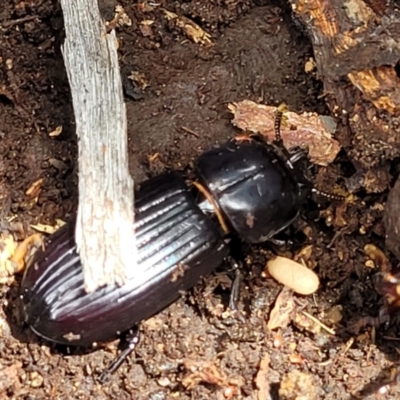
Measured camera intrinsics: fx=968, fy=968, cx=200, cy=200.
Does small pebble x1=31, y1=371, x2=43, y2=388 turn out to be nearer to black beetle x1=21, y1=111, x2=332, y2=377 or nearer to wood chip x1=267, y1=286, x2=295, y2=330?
black beetle x1=21, y1=111, x2=332, y2=377

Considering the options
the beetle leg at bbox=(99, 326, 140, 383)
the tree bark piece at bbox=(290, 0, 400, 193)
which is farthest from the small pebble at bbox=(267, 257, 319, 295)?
the beetle leg at bbox=(99, 326, 140, 383)

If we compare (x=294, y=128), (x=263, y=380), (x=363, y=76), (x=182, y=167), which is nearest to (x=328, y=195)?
(x=294, y=128)

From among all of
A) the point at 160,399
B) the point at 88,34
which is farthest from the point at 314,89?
the point at 160,399

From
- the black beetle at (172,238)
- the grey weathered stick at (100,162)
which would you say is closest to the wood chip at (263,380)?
the black beetle at (172,238)

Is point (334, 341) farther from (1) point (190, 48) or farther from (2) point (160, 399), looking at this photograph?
(1) point (190, 48)

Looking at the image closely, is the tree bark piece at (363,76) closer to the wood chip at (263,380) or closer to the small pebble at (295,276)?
the small pebble at (295,276)

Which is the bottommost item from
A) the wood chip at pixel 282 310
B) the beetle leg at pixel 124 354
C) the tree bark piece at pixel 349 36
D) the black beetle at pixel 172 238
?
the beetle leg at pixel 124 354
